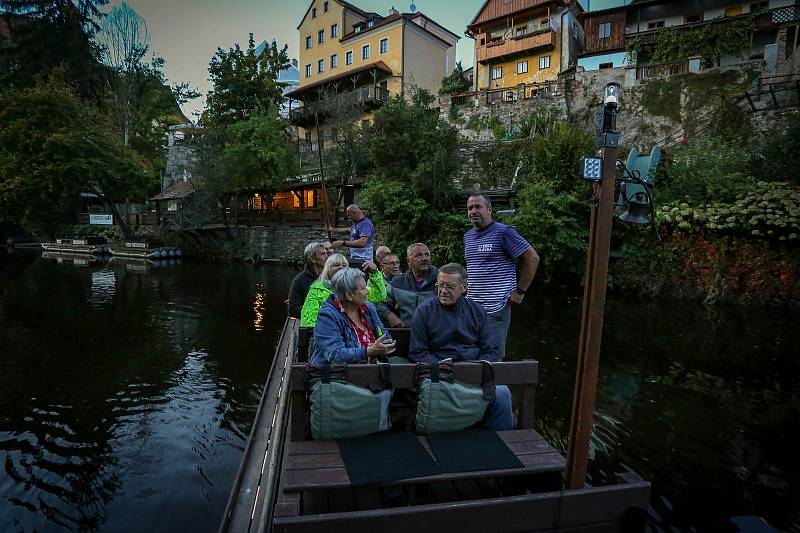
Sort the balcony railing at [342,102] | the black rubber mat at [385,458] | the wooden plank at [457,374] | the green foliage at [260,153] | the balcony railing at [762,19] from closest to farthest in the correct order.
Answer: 1. the black rubber mat at [385,458]
2. the wooden plank at [457,374]
3. the balcony railing at [762,19]
4. the green foliage at [260,153]
5. the balcony railing at [342,102]

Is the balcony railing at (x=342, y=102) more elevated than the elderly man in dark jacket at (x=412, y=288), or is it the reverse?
the balcony railing at (x=342, y=102)

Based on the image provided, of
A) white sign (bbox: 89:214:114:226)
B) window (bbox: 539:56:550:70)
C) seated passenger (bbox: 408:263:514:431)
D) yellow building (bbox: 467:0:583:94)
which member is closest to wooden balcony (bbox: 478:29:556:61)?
yellow building (bbox: 467:0:583:94)

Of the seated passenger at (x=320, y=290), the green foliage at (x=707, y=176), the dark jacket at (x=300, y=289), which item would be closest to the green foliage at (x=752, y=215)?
the green foliage at (x=707, y=176)

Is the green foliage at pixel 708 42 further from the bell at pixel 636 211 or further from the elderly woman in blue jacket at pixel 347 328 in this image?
the elderly woman in blue jacket at pixel 347 328

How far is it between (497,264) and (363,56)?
3653 centimetres

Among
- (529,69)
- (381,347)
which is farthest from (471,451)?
(529,69)

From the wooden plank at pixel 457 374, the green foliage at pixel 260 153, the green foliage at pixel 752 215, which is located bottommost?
the wooden plank at pixel 457 374

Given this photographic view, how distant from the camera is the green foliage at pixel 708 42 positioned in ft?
73.9

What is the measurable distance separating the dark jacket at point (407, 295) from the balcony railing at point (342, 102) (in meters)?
20.3

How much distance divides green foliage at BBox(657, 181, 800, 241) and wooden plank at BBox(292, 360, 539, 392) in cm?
1184

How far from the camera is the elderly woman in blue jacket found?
10.5ft

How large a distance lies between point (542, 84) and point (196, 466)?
83.4 feet

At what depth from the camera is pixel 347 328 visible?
3.44 metres

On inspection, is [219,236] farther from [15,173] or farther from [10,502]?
[10,502]
